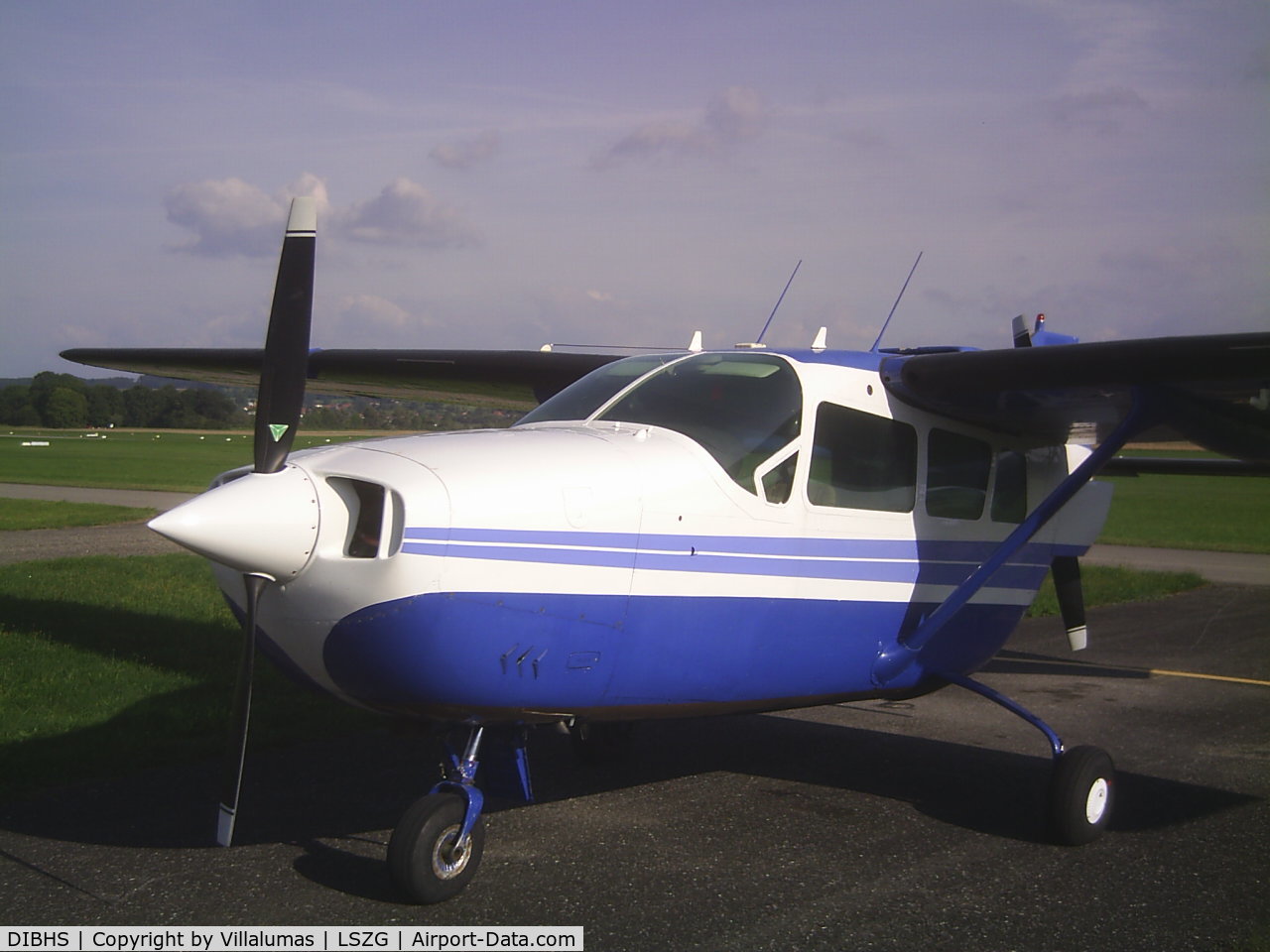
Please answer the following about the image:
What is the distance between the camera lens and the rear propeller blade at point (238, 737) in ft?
14.8

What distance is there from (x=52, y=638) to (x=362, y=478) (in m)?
7.44

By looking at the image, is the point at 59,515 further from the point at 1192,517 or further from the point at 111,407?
the point at 111,407

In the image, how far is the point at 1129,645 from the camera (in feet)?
41.2

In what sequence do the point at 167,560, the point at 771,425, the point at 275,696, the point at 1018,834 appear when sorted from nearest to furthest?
the point at 771,425, the point at 1018,834, the point at 275,696, the point at 167,560

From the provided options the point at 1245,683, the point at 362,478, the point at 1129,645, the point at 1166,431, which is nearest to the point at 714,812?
the point at 362,478

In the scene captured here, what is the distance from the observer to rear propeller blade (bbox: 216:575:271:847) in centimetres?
450

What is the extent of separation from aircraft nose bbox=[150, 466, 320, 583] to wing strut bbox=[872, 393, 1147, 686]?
3.35m

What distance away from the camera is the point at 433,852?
472cm

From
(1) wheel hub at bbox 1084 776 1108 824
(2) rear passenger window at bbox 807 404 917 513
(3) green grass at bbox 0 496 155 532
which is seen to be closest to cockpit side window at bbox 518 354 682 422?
(2) rear passenger window at bbox 807 404 917 513

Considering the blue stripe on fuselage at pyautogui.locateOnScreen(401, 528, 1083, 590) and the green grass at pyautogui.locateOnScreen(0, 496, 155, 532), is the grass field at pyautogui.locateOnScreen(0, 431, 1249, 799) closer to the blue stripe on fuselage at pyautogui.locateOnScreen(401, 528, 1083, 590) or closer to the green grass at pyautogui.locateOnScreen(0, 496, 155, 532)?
the blue stripe on fuselage at pyautogui.locateOnScreen(401, 528, 1083, 590)

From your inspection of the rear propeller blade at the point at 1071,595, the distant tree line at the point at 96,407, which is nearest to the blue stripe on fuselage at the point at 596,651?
the rear propeller blade at the point at 1071,595

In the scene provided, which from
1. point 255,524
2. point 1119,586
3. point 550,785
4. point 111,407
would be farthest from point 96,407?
point 255,524

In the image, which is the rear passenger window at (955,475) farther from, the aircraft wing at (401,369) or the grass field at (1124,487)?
the grass field at (1124,487)

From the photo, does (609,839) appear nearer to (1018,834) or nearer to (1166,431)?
(1018,834)
